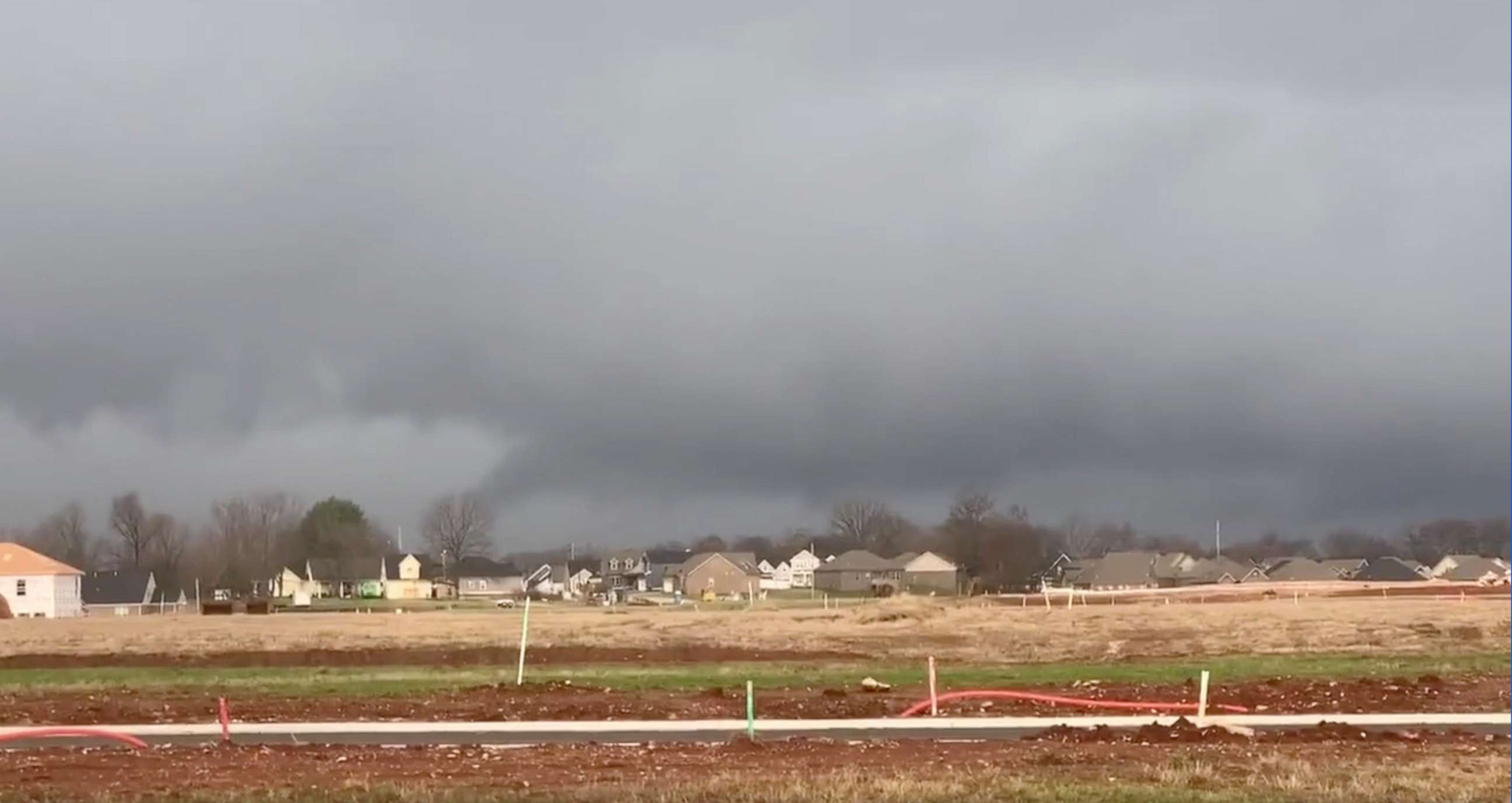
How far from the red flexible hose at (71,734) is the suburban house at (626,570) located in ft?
502

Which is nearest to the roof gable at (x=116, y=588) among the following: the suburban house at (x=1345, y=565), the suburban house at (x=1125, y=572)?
the suburban house at (x=1125, y=572)

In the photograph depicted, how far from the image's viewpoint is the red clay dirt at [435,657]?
46.9 meters

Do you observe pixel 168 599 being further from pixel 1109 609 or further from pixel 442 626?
pixel 1109 609

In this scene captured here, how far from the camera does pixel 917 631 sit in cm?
5994

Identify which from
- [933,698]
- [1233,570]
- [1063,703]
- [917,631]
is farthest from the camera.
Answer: [1233,570]

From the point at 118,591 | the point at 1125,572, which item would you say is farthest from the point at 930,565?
the point at 118,591

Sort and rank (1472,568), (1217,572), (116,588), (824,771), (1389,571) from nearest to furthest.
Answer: (824,771), (116,588), (1472,568), (1389,571), (1217,572)

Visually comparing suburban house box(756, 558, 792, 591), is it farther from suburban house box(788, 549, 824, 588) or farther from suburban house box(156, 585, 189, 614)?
suburban house box(156, 585, 189, 614)

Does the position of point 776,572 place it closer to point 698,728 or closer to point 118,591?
point 118,591

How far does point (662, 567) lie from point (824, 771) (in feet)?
543

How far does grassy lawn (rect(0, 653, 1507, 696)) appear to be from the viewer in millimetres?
34344

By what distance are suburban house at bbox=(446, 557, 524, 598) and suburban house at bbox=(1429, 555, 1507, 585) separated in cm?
9594

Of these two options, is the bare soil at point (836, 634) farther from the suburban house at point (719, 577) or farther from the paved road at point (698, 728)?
the suburban house at point (719, 577)

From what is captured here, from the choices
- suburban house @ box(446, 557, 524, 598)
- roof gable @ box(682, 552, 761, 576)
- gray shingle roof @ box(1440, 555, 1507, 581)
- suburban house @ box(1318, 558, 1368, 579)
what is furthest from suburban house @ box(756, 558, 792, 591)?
gray shingle roof @ box(1440, 555, 1507, 581)
